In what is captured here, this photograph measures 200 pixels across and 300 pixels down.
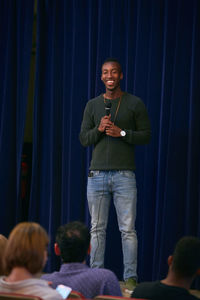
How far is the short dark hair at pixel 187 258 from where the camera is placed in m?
1.80

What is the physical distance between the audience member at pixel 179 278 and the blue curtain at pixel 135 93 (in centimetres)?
192

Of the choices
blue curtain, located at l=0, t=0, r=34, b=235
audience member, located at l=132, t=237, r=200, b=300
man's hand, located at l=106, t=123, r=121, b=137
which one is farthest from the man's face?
audience member, located at l=132, t=237, r=200, b=300

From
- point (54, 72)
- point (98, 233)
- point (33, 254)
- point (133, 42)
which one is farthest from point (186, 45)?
point (33, 254)

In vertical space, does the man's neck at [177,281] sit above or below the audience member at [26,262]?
below

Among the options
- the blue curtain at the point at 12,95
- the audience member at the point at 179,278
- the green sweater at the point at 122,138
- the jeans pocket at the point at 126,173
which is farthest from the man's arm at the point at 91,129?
the audience member at the point at 179,278

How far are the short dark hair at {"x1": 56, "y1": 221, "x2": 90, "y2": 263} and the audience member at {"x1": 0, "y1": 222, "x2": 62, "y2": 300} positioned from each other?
0.38 m

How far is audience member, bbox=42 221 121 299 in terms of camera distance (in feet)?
6.12

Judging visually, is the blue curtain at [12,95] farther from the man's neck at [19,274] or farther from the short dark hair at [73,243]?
the man's neck at [19,274]

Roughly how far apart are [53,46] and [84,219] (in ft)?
5.50

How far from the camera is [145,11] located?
404cm

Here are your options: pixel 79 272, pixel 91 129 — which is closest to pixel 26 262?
pixel 79 272

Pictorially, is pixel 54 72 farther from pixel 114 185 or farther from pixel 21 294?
pixel 21 294

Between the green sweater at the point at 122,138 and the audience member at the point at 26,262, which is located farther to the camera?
the green sweater at the point at 122,138

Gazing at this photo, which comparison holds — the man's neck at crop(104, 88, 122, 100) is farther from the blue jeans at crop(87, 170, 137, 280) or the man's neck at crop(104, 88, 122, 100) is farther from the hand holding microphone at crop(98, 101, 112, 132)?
the blue jeans at crop(87, 170, 137, 280)
